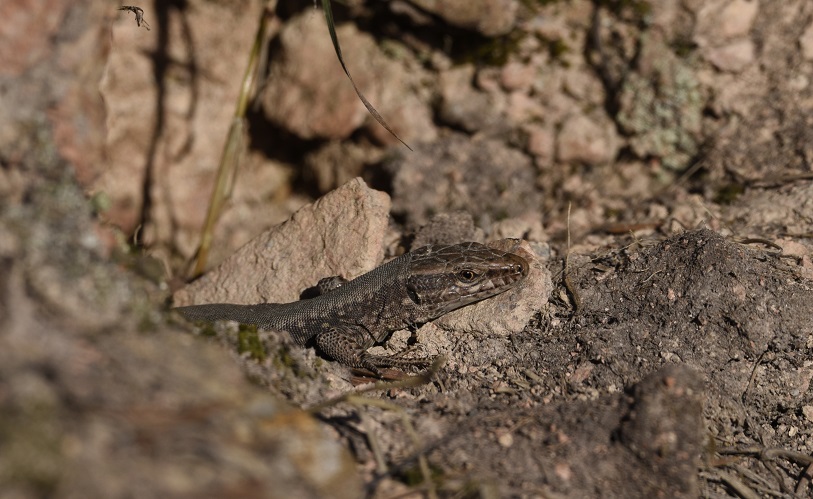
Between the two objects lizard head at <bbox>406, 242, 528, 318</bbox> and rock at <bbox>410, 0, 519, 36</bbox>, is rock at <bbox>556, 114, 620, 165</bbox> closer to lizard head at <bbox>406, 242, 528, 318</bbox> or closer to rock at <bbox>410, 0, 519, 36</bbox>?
rock at <bbox>410, 0, 519, 36</bbox>

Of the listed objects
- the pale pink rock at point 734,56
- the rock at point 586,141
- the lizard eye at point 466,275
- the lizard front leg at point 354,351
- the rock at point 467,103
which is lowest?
the lizard front leg at point 354,351

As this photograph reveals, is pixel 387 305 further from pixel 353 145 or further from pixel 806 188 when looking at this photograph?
pixel 806 188

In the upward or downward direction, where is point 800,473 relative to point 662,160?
downward

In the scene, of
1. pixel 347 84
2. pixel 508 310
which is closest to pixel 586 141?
pixel 347 84

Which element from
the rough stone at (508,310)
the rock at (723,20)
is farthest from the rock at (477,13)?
the rough stone at (508,310)

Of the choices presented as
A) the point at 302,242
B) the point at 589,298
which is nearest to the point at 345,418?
the point at 589,298

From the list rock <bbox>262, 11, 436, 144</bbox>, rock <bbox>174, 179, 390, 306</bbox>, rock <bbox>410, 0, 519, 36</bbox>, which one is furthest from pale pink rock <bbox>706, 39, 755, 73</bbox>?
rock <bbox>174, 179, 390, 306</bbox>

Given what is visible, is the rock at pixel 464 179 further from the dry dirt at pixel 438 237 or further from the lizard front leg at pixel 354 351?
the lizard front leg at pixel 354 351
